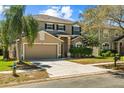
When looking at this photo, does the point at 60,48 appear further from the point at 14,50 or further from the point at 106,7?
the point at 106,7

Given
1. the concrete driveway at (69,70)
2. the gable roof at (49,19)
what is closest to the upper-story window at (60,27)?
the gable roof at (49,19)

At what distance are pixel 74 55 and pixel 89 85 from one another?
21.6 metres

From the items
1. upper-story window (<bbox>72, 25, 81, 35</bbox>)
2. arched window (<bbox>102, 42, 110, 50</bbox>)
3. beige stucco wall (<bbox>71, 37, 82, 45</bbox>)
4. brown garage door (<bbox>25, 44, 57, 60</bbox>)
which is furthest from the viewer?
arched window (<bbox>102, 42, 110, 50</bbox>)

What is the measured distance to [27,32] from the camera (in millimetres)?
23438

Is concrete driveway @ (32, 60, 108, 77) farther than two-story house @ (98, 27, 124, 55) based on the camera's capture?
No

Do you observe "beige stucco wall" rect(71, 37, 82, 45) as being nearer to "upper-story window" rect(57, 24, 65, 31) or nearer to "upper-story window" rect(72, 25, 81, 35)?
"upper-story window" rect(72, 25, 81, 35)

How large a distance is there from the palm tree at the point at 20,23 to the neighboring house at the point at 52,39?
6491 millimetres

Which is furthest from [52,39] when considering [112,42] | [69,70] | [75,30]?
[112,42]

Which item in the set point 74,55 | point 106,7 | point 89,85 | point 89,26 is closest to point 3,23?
point 89,26

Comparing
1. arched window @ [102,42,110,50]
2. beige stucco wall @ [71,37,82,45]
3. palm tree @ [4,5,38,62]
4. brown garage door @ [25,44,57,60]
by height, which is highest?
palm tree @ [4,5,38,62]

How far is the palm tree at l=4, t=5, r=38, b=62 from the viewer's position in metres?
22.3

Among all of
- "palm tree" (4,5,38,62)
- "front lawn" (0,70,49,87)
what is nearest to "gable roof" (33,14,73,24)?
"palm tree" (4,5,38,62)

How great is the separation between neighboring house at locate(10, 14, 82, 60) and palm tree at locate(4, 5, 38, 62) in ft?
21.3

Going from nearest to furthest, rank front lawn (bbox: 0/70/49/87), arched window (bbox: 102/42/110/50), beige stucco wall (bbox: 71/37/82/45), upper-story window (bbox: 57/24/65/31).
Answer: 1. front lawn (bbox: 0/70/49/87)
2. beige stucco wall (bbox: 71/37/82/45)
3. upper-story window (bbox: 57/24/65/31)
4. arched window (bbox: 102/42/110/50)
